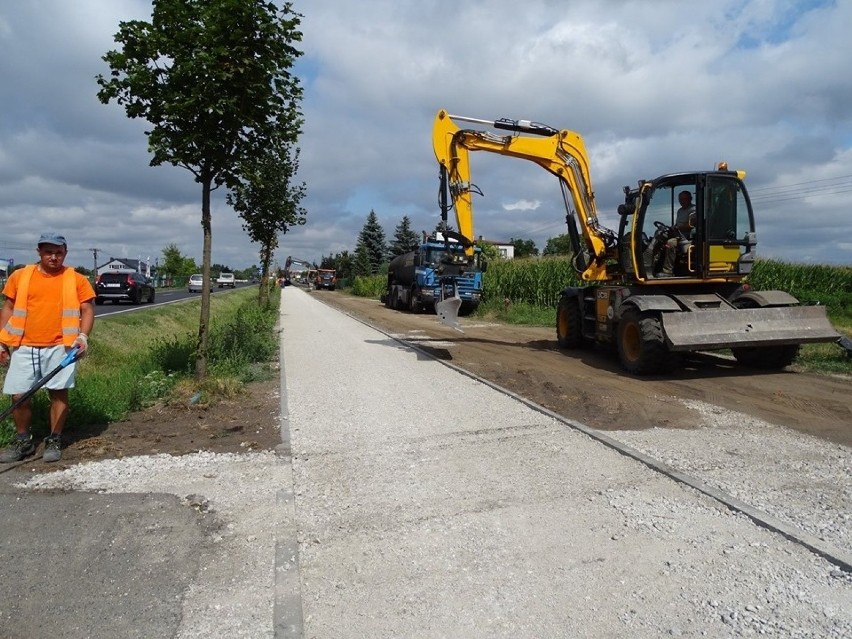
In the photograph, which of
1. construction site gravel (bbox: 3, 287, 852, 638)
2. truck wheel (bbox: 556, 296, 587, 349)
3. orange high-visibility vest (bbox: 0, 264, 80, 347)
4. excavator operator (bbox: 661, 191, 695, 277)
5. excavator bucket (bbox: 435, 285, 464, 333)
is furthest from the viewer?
truck wheel (bbox: 556, 296, 587, 349)

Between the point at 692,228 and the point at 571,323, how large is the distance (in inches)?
144

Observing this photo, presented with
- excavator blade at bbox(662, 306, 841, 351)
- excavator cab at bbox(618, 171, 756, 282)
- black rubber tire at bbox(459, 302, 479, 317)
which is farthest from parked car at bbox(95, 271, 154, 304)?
excavator blade at bbox(662, 306, 841, 351)

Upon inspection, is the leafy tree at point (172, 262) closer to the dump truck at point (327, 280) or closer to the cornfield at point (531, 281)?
Answer: the dump truck at point (327, 280)

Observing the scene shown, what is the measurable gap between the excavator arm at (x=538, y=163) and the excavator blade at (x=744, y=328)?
320cm

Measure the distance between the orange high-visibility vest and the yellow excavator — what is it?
750 centimetres

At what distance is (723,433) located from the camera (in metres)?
6.33

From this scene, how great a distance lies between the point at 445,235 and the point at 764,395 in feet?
20.9

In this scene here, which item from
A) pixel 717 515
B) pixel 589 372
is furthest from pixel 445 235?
pixel 717 515

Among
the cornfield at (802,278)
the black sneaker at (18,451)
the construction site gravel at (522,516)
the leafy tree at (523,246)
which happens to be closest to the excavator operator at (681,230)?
the construction site gravel at (522,516)

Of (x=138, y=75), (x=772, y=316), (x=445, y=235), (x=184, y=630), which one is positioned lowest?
(x=184, y=630)

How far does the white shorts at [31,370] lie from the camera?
5.31m

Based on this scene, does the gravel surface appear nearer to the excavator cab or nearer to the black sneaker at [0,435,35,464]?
the excavator cab

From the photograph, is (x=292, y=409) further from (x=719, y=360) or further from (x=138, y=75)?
(x=719, y=360)

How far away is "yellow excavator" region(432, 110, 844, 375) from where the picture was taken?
30.7 ft
